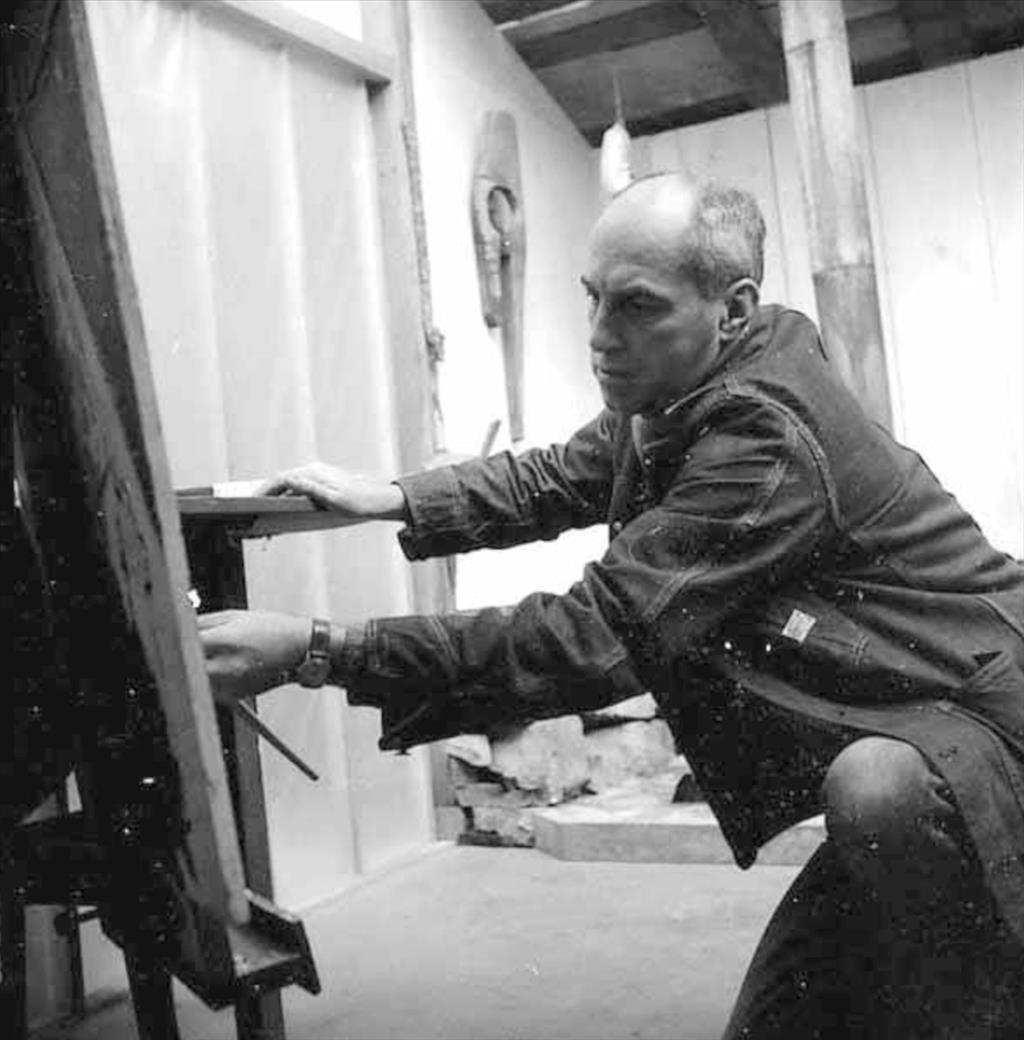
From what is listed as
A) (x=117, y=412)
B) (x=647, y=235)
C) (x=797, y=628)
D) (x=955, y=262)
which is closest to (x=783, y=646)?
(x=797, y=628)

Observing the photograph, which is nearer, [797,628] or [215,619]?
[215,619]

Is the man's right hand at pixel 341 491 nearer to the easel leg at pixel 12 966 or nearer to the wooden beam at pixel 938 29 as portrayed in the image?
the easel leg at pixel 12 966

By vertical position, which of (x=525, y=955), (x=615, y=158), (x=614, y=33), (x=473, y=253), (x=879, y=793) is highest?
(x=614, y=33)

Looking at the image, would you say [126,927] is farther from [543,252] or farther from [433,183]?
[543,252]

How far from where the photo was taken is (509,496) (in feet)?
7.50

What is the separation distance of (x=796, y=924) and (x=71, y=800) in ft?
4.81

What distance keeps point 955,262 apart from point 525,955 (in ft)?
11.2

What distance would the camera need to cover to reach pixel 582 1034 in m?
2.30

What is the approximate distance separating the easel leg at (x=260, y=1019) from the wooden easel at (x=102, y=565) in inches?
19.9

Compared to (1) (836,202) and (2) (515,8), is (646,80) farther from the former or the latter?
(1) (836,202)

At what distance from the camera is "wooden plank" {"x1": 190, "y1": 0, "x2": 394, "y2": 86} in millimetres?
3412

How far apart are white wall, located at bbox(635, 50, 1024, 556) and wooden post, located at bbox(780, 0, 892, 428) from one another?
4.67 feet

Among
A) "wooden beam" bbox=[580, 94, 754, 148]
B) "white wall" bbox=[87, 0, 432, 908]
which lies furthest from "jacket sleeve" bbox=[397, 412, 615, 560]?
"wooden beam" bbox=[580, 94, 754, 148]

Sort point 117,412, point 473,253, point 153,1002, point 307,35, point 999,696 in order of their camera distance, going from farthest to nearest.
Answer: point 473,253
point 307,35
point 999,696
point 153,1002
point 117,412
